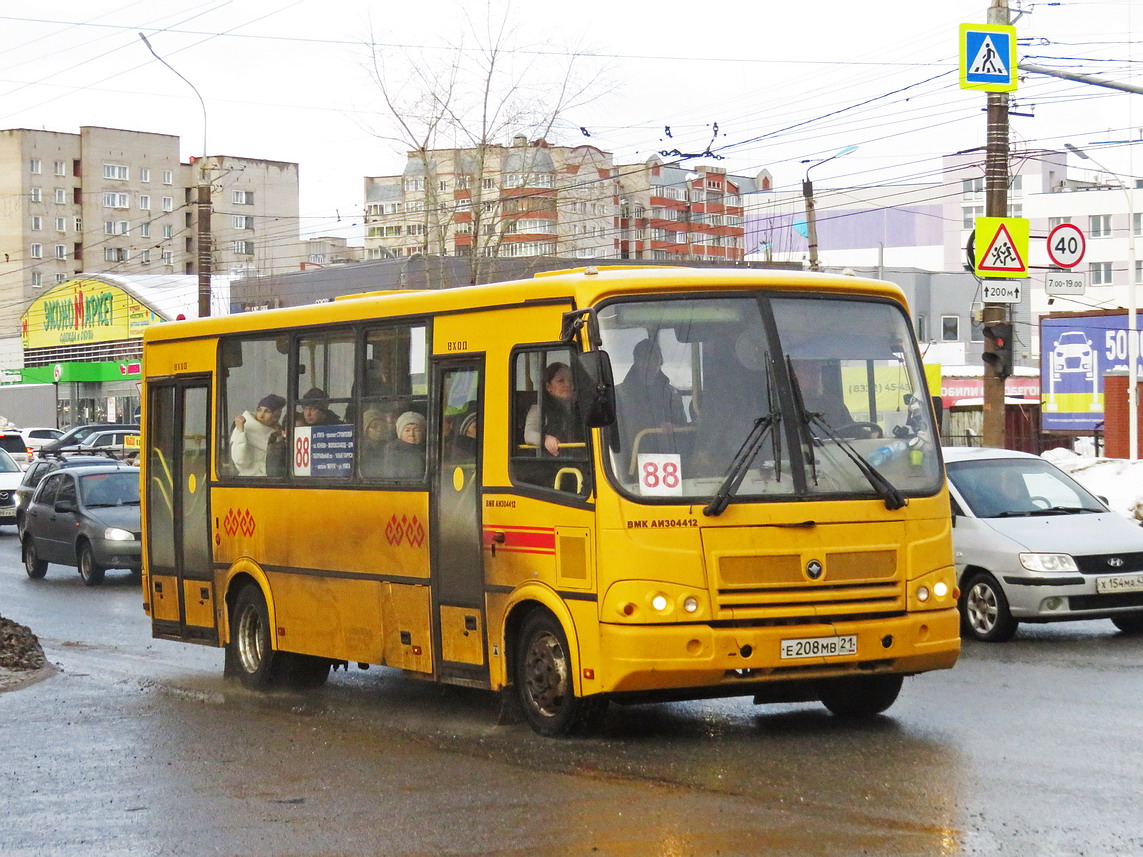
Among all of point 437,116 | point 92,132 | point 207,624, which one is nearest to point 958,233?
point 92,132

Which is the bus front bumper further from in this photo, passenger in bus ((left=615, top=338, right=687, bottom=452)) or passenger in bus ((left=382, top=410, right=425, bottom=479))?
passenger in bus ((left=382, top=410, right=425, bottom=479))

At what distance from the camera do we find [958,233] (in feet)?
408

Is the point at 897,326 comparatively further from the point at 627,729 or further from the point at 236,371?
the point at 236,371

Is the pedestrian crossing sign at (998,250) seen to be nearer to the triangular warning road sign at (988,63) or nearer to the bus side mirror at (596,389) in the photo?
the triangular warning road sign at (988,63)

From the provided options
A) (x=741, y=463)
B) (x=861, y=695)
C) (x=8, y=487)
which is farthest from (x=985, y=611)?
(x=8, y=487)

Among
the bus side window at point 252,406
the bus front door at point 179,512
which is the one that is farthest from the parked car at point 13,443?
the bus side window at point 252,406

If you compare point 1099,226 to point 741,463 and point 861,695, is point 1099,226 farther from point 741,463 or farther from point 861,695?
point 741,463

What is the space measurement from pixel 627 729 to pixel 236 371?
4616 millimetres

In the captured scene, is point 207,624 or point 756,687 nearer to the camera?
point 756,687

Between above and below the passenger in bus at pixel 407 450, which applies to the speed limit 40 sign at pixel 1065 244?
above

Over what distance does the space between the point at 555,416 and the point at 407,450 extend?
5.23ft

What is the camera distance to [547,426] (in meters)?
9.40

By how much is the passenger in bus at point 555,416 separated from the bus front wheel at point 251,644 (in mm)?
3682

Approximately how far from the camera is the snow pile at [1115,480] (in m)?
27.5
